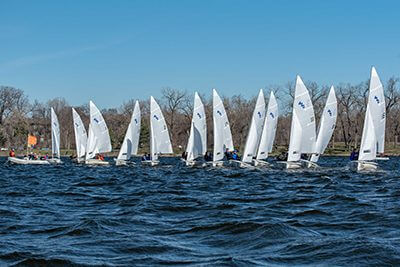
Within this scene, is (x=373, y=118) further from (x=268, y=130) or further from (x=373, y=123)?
(x=268, y=130)

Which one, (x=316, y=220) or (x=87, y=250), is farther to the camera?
(x=316, y=220)

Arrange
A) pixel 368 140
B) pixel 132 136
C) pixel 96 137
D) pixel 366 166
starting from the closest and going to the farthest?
pixel 368 140, pixel 366 166, pixel 132 136, pixel 96 137

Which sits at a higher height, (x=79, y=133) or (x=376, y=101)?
(x=376, y=101)

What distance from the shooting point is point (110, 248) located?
10.7m

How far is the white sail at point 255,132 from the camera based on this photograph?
134 feet

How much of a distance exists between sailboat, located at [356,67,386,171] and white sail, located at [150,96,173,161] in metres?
16.4

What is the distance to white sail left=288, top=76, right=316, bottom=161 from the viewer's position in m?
Result: 37.2

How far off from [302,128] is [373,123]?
5576mm

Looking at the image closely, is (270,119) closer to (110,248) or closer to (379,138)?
(379,138)

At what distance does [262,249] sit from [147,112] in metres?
107

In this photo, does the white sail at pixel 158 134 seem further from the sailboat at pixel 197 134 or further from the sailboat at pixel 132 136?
the sailboat at pixel 132 136

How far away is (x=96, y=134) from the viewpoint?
50.1m

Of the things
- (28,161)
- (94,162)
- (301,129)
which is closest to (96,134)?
(94,162)

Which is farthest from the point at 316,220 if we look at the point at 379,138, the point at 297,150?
the point at 297,150
